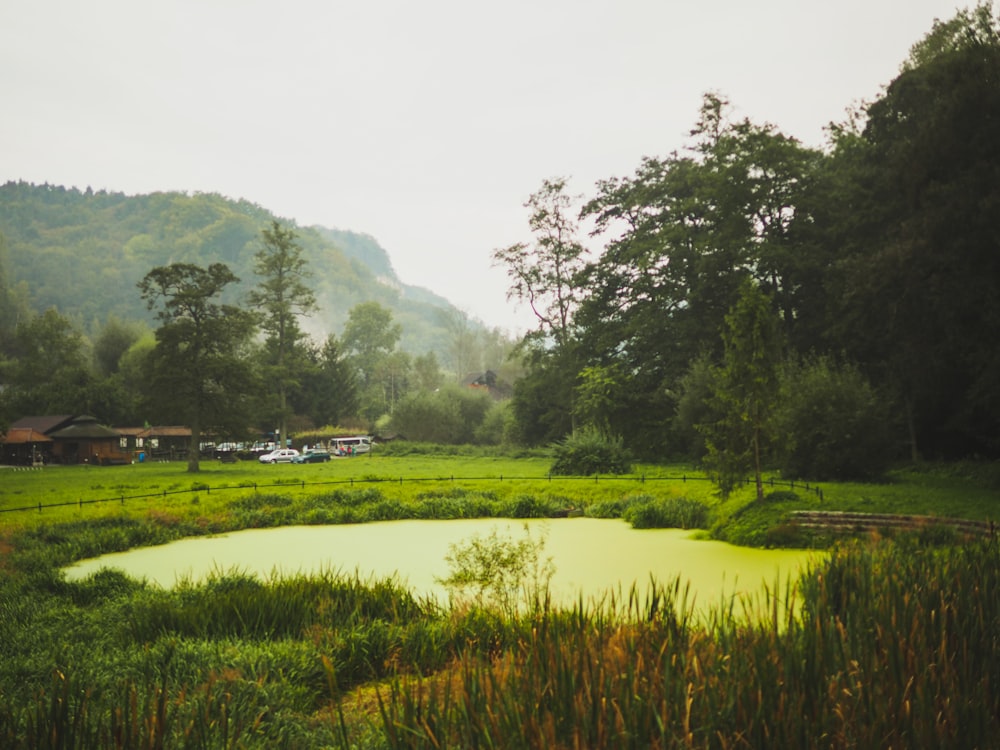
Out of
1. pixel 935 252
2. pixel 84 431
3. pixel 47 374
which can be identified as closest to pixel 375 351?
pixel 47 374

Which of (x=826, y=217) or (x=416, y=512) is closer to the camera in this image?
(x=416, y=512)

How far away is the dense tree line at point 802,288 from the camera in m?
18.0

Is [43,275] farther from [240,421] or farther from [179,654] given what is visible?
[179,654]

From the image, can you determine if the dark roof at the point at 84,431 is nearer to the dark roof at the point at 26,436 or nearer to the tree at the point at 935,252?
the dark roof at the point at 26,436

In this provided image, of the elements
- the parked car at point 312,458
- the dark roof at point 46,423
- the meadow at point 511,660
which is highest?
the dark roof at point 46,423

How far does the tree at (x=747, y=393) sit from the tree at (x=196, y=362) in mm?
26175

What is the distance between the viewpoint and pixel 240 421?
34.7m

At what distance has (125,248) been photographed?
135750 mm

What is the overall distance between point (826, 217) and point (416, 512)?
74.6 feet

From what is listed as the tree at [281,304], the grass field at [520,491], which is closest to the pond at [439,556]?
the grass field at [520,491]

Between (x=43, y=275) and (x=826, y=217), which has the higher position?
(x=43, y=275)

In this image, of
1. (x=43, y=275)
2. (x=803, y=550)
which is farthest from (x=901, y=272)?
(x=43, y=275)

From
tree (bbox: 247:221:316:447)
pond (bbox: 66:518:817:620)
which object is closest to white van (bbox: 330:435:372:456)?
tree (bbox: 247:221:316:447)

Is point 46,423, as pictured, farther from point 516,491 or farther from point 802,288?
point 802,288
